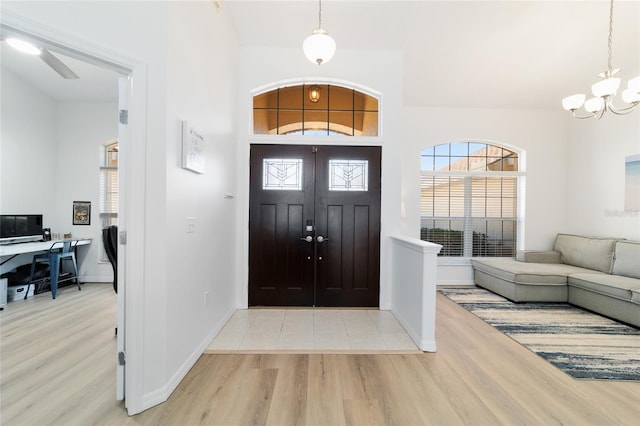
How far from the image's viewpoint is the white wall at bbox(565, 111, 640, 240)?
4266 millimetres

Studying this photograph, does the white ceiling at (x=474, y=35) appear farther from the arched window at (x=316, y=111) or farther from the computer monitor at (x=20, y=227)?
the computer monitor at (x=20, y=227)

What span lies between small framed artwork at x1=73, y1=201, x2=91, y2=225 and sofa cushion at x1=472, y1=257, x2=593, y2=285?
23.6 feet

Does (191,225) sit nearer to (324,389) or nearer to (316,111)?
(324,389)

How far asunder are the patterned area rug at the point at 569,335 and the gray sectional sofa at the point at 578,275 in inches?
5.9

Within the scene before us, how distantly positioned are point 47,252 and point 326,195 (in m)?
4.49

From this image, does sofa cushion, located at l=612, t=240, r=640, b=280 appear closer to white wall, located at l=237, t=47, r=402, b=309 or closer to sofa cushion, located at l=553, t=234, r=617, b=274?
sofa cushion, located at l=553, t=234, r=617, b=274

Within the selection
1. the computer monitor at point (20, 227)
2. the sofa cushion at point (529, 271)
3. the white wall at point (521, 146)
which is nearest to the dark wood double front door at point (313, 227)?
the white wall at point (521, 146)

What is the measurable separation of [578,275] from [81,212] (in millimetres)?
8161

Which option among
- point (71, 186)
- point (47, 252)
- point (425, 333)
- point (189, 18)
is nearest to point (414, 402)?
point (425, 333)

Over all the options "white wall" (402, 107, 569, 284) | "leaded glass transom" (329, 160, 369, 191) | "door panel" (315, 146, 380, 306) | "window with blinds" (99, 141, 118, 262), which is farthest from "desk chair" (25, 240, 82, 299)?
"white wall" (402, 107, 569, 284)

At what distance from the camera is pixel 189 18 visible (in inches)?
87.4

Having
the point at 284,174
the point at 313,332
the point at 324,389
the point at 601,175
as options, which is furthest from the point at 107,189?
the point at 601,175

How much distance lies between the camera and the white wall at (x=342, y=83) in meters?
3.78

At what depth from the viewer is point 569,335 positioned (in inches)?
119
